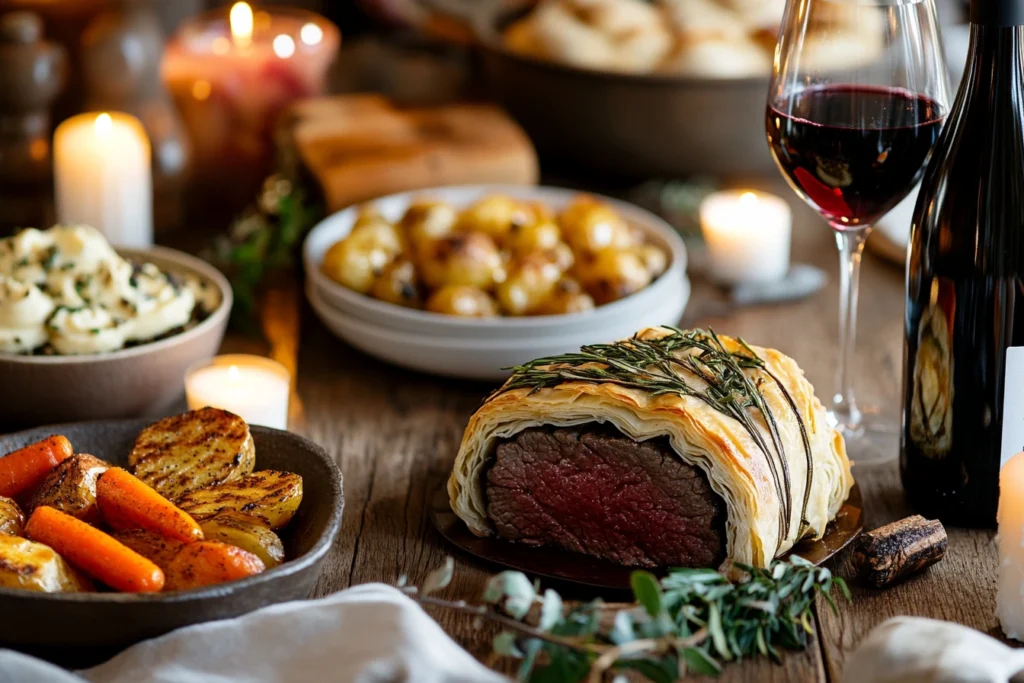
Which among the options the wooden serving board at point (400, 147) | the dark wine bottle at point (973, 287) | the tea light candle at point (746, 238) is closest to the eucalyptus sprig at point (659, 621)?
the dark wine bottle at point (973, 287)

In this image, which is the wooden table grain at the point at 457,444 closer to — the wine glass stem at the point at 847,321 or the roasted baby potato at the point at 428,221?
the wine glass stem at the point at 847,321

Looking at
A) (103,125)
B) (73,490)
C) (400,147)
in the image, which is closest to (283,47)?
(400,147)

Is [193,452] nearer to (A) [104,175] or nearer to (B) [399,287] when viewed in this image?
(B) [399,287]

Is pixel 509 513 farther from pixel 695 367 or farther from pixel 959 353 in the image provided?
pixel 959 353

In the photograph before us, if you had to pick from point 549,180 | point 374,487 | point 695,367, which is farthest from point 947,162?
point 549,180

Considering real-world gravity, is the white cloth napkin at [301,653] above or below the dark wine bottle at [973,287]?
below

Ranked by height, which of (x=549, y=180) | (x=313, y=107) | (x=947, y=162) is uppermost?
(x=947, y=162)
